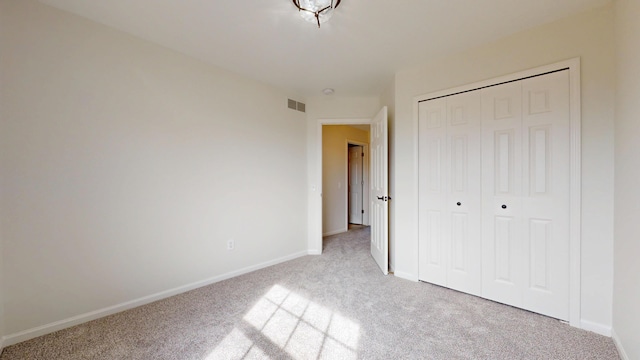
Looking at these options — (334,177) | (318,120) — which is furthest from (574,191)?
(334,177)

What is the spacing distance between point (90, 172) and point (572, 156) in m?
3.75

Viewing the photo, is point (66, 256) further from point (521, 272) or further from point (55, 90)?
point (521, 272)

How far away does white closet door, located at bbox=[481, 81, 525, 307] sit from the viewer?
213cm

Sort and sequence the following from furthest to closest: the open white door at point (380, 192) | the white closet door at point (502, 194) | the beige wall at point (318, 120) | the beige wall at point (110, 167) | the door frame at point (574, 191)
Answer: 1. the beige wall at point (318, 120)
2. the open white door at point (380, 192)
3. the white closet door at point (502, 194)
4. the door frame at point (574, 191)
5. the beige wall at point (110, 167)

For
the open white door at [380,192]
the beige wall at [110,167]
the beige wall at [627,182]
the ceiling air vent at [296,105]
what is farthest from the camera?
the ceiling air vent at [296,105]

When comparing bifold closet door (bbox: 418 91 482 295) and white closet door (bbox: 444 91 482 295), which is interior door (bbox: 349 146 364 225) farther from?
white closet door (bbox: 444 91 482 295)

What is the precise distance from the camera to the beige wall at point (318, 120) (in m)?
3.70

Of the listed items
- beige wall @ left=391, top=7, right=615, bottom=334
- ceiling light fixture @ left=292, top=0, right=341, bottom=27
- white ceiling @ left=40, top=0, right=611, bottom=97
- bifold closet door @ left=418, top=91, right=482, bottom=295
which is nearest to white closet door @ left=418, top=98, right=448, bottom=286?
bifold closet door @ left=418, top=91, right=482, bottom=295

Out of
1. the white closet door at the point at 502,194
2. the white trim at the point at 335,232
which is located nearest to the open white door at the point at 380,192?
the white closet door at the point at 502,194

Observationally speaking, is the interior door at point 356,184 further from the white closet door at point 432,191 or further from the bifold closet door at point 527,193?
the bifold closet door at point 527,193

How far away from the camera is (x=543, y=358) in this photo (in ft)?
5.00

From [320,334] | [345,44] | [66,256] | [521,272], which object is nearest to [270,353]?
[320,334]

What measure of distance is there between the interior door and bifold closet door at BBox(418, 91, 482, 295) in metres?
3.32

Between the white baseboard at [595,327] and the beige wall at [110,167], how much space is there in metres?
3.06
